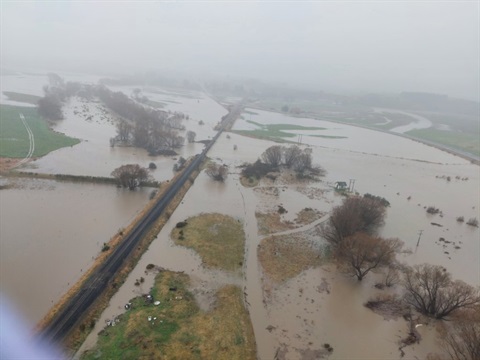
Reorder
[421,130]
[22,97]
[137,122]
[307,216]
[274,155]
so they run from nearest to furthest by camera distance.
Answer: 1. [307,216]
2. [274,155]
3. [137,122]
4. [22,97]
5. [421,130]

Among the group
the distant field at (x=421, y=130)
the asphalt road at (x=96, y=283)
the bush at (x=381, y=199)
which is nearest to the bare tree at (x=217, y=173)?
the asphalt road at (x=96, y=283)

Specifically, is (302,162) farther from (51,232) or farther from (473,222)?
(51,232)

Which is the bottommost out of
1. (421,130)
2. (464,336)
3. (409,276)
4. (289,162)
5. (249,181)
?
(249,181)

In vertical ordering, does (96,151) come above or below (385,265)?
above

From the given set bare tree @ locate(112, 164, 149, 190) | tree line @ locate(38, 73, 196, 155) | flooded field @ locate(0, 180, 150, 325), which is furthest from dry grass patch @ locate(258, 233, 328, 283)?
tree line @ locate(38, 73, 196, 155)

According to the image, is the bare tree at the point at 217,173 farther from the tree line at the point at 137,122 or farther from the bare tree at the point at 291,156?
the tree line at the point at 137,122

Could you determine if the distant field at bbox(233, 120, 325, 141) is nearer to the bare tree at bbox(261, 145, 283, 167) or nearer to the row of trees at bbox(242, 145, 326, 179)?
the row of trees at bbox(242, 145, 326, 179)

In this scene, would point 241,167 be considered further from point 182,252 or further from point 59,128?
point 59,128

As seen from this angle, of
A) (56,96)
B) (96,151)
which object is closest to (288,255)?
(96,151)
